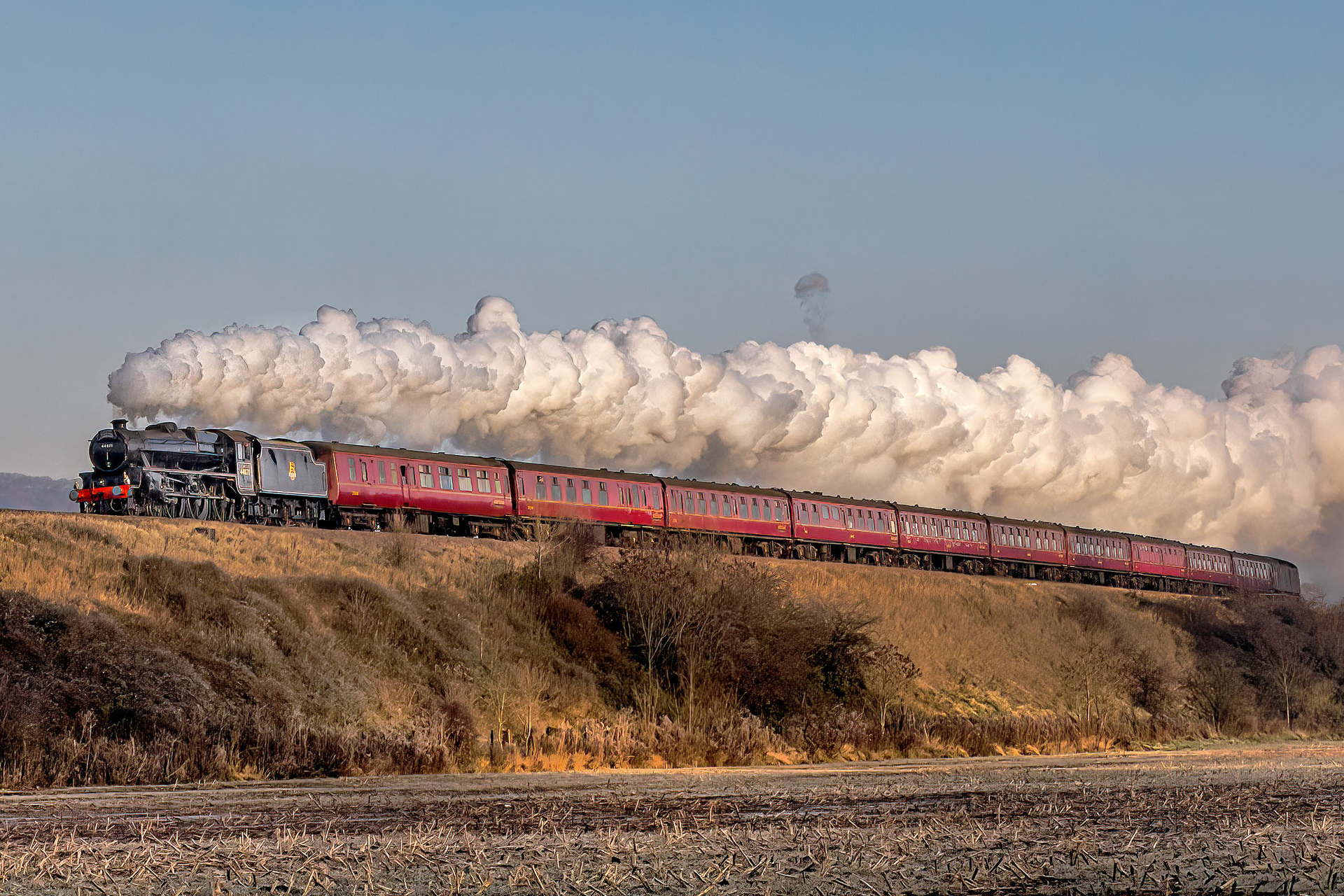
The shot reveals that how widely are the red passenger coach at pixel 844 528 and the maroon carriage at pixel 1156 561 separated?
2251cm

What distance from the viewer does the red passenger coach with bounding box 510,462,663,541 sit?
2094 inches

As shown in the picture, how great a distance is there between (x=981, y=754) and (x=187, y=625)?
21624 millimetres

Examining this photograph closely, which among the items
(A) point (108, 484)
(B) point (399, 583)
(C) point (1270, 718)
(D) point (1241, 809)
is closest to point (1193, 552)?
(C) point (1270, 718)

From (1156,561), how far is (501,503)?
5136 centimetres

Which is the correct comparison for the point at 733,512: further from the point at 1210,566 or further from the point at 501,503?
the point at 1210,566

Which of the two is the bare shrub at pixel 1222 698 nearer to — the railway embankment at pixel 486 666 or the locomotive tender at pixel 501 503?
the railway embankment at pixel 486 666

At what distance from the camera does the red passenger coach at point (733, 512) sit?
192 ft

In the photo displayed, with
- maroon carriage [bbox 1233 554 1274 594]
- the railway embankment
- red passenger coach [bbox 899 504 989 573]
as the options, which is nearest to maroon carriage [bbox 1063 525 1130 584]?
red passenger coach [bbox 899 504 989 573]

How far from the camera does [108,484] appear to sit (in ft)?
144

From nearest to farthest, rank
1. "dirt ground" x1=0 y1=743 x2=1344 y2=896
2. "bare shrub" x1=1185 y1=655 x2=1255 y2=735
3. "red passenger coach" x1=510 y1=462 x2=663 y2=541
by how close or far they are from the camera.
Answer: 1. "dirt ground" x1=0 y1=743 x2=1344 y2=896
2. "red passenger coach" x1=510 y1=462 x2=663 y2=541
3. "bare shrub" x1=1185 y1=655 x2=1255 y2=735

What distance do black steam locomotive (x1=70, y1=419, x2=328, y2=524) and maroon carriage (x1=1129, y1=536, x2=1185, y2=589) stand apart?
182ft

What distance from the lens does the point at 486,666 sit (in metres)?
39.7

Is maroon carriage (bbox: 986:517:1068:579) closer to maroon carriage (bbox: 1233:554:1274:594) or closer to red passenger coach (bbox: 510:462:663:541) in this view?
maroon carriage (bbox: 1233:554:1274:594)

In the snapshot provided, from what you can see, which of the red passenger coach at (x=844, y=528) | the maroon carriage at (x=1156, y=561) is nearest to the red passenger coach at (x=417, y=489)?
the red passenger coach at (x=844, y=528)
